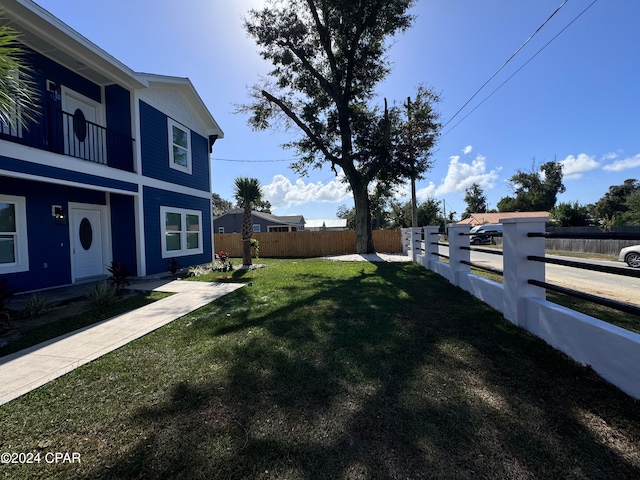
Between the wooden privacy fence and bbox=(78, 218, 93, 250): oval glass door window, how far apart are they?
10881 mm

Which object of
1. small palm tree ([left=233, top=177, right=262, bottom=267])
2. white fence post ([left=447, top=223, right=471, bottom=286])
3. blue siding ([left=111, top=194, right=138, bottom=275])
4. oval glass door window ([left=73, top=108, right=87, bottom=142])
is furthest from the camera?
small palm tree ([left=233, top=177, right=262, bottom=267])

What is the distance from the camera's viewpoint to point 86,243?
8.16 meters

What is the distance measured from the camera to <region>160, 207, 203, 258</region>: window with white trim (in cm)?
975

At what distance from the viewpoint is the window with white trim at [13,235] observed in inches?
248

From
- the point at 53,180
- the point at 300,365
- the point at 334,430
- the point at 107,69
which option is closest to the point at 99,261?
the point at 53,180

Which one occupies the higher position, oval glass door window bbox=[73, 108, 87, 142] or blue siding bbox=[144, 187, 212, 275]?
oval glass door window bbox=[73, 108, 87, 142]

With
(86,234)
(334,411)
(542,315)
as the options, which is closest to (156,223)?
(86,234)

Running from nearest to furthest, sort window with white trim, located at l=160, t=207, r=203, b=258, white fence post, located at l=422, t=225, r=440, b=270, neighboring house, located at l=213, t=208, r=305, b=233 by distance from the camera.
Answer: white fence post, located at l=422, t=225, r=440, b=270 < window with white trim, located at l=160, t=207, r=203, b=258 < neighboring house, located at l=213, t=208, r=305, b=233

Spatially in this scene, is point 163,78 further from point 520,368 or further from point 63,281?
point 520,368

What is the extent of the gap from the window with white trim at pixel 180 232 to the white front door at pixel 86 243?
166 cm

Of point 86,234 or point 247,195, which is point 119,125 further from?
point 247,195

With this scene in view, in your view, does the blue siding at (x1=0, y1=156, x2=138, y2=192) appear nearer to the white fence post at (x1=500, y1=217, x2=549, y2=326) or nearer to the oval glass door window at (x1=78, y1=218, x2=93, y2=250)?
the oval glass door window at (x1=78, y1=218, x2=93, y2=250)

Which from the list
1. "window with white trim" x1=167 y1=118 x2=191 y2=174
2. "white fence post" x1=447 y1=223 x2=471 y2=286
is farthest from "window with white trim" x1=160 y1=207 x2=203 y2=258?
"white fence post" x1=447 y1=223 x2=471 y2=286

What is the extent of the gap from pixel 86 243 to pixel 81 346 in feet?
18.5
